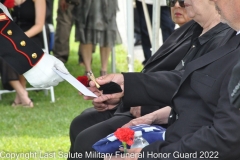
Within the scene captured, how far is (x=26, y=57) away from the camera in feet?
12.0

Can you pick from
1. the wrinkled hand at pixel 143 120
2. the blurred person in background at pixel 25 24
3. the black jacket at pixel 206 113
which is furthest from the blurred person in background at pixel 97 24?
the black jacket at pixel 206 113

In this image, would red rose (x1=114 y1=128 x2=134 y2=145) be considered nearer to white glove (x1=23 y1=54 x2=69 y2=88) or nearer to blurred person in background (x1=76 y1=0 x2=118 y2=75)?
white glove (x1=23 y1=54 x2=69 y2=88)

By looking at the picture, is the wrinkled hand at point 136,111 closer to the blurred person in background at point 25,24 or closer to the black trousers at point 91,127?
the black trousers at point 91,127

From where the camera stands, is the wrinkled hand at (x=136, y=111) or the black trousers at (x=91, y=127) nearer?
the black trousers at (x=91, y=127)

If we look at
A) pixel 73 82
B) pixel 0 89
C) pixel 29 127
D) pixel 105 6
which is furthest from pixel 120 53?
pixel 73 82

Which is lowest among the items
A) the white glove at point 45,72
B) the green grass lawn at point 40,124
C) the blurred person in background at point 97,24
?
the green grass lawn at point 40,124

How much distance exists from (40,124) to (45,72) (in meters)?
2.69

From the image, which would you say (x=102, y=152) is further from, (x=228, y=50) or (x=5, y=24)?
(x=5, y=24)

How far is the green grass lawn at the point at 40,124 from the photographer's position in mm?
5121

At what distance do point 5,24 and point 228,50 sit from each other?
1.54 metres

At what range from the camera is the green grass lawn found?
512 cm

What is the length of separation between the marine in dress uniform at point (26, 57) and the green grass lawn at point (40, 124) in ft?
4.24

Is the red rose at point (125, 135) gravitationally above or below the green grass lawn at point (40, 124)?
above

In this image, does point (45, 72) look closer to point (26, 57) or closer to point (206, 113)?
point (26, 57)
